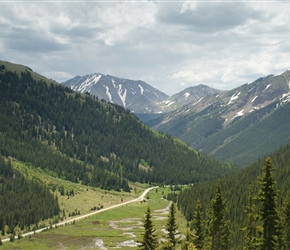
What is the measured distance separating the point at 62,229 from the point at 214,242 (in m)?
100

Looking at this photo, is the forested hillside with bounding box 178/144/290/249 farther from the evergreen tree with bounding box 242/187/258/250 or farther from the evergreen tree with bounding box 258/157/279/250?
the evergreen tree with bounding box 258/157/279/250

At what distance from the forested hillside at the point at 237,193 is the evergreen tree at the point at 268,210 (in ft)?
241

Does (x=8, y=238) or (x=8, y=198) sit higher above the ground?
(x=8, y=198)

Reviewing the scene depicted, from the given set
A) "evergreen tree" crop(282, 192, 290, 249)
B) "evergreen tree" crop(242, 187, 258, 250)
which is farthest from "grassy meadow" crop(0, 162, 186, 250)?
"evergreen tree" crop(282, 192, 290, 249)

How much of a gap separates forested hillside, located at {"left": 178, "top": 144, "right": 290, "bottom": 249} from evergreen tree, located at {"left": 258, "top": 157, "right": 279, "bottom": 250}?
73334mm

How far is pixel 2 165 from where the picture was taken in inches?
7608

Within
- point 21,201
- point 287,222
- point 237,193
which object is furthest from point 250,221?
point 21,201

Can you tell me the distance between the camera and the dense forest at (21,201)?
148625 mm

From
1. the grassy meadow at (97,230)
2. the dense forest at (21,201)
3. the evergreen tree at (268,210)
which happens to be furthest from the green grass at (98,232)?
the evergreen tree at (268,210)

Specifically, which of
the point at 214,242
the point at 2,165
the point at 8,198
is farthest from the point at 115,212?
the point at 214,242

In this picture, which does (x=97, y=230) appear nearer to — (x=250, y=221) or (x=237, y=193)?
(x=237, y=193)

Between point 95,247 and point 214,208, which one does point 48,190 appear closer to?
point 95,247

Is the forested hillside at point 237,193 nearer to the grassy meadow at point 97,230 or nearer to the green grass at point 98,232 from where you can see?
the grassy meadow at point 97,230

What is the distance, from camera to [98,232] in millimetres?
141875
